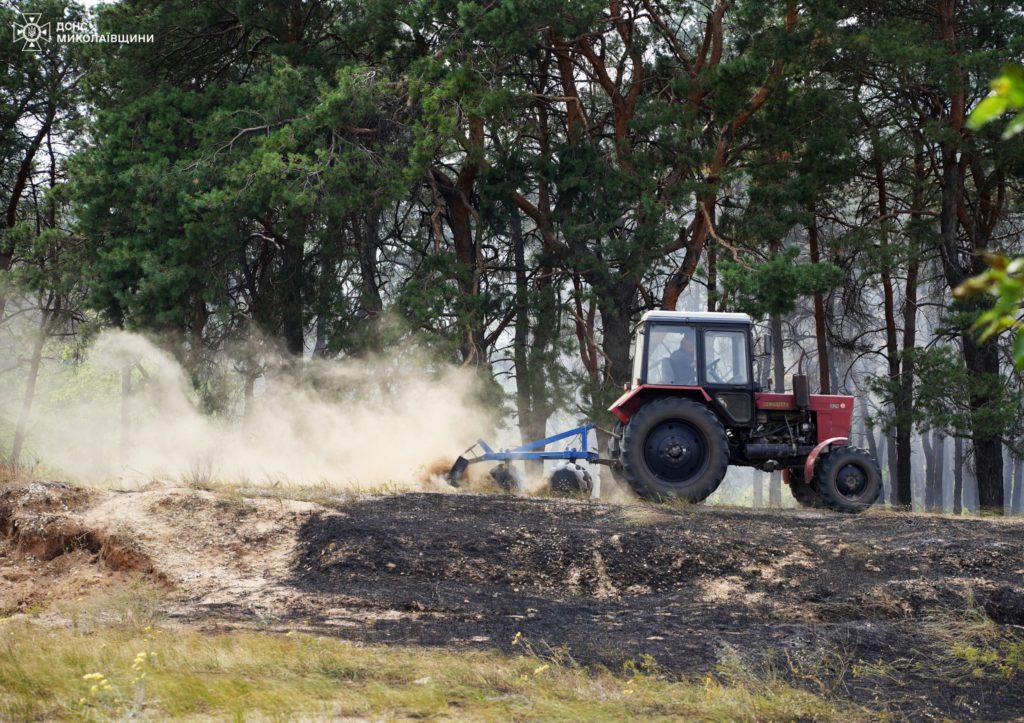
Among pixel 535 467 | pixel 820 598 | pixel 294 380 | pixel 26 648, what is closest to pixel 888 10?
pixel 535 467

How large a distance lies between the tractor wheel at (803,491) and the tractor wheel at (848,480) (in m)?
0.89

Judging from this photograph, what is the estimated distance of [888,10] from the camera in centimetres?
2103

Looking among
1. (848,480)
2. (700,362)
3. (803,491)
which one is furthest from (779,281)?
(848,480)

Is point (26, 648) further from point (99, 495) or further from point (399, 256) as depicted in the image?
point (399, 256)

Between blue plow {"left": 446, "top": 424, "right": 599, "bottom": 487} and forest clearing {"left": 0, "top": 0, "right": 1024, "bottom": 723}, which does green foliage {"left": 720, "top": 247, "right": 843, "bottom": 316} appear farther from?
blue plow {"left": 446, "top": 424, "right": 599, "bottom": 487}

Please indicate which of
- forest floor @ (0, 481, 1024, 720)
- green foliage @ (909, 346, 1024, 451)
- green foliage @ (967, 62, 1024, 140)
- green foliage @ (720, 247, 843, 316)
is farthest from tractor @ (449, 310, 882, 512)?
green foliage @ (967, 62, 1024, 140)

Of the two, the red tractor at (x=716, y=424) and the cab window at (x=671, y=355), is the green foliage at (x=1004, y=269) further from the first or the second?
the cab window at (x=671, y=355)

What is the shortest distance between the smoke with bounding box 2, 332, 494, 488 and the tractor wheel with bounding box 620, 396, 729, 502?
4325mm

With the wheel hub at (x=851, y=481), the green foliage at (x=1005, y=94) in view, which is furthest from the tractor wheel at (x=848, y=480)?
the green foliage at (x=1005, y=94)

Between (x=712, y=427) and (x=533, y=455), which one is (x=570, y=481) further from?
(x=712, y=427)

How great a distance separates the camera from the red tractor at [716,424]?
1323 centimetres

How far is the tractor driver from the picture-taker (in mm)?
13812

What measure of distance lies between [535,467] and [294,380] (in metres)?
5.31

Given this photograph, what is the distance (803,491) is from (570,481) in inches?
127
